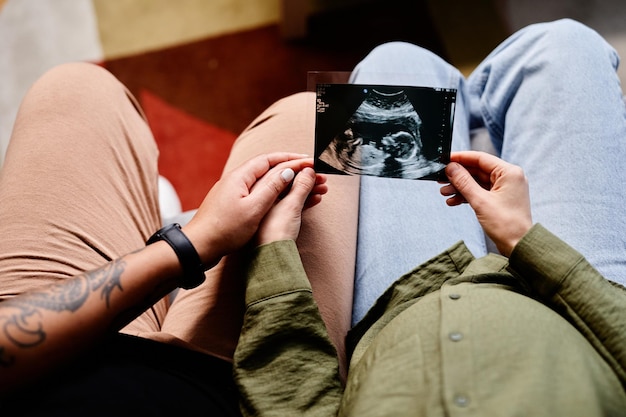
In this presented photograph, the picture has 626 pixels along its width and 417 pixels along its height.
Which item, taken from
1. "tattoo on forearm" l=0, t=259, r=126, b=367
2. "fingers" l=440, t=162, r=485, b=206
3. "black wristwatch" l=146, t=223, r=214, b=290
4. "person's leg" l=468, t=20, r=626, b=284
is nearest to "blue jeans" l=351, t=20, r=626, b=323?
"person's leg" l=468, t=20, r=626, b=284

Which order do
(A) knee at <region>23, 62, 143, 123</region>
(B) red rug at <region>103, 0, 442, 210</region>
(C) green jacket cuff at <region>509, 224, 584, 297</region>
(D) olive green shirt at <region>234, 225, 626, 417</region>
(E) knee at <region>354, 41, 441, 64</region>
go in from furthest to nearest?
(B) red rug at <region>103, 0, 442, 210</region>
(E) knee at <region>354, 41, 441, 64</region>
(A) knee at <region>23, 62, 143, 123</region>
(C) green jacket cuff at <region>509, 224, 584, 297</region>
(D) olive green shirt at <region>234, 225, 626, 417</region>

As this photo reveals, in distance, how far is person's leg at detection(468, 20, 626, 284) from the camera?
29.7 inches

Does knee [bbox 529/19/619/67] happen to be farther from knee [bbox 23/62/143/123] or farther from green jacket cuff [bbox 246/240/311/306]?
knee [bbox 23/62/143/123]

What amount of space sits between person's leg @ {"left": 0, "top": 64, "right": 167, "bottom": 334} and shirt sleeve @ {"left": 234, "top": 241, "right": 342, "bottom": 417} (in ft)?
0.64

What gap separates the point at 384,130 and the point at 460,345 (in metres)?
0.32

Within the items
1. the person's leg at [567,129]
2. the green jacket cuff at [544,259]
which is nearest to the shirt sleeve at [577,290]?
the green jacket cuff at [544,259]

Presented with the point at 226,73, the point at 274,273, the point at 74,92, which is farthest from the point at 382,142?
the point at 226,73

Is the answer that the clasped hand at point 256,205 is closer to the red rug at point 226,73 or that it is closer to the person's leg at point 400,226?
the person's leg at point 400,226

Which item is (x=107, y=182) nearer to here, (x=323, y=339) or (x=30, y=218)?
(x=30, y=218)

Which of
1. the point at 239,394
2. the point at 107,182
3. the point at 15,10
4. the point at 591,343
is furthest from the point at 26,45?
the point at 591,343

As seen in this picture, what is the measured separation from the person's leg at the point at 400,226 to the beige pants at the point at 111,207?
0.03 meters

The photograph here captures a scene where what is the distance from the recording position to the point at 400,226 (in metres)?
0.82

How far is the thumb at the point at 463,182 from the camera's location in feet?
2.27

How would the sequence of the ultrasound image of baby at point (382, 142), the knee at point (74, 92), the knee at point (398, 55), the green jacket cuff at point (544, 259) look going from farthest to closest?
the knee at point (398, 55)
the knee at point (74, 92)
the ultrasound image of baby at point (382, 142)
the green jacket cuff at point (544, 259)
